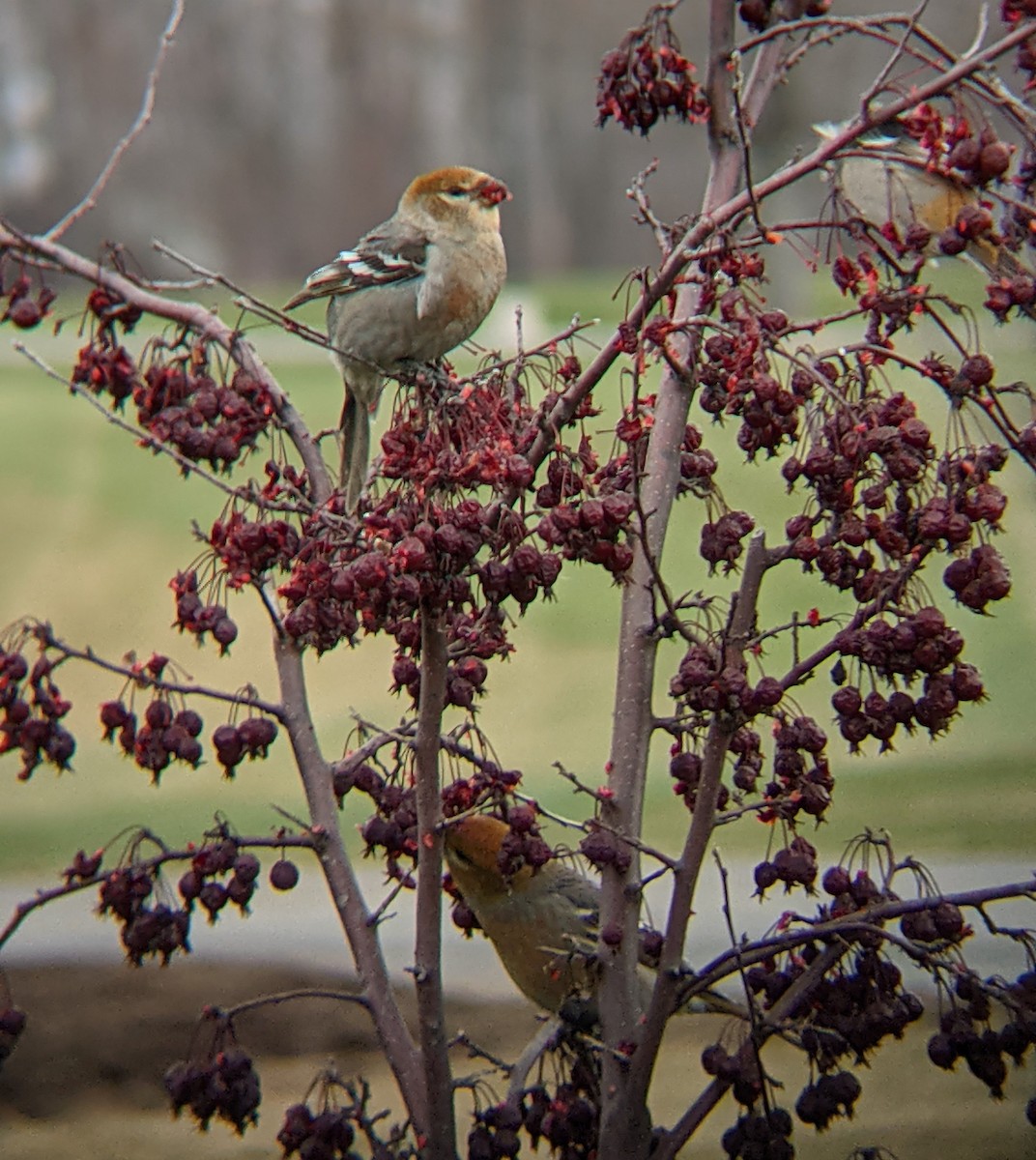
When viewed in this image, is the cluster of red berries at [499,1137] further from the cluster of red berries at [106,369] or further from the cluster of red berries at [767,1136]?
the cluster of red berries at [106,369]

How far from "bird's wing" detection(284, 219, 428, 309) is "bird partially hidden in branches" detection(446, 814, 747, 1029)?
0.91 m

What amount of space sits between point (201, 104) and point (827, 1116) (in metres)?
13.9

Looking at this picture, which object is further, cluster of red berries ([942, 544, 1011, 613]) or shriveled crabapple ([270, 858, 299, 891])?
shriveled crabapple ([270, 858, 299, 891])

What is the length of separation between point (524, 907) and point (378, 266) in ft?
3.40

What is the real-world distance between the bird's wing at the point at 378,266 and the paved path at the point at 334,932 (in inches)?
43.4

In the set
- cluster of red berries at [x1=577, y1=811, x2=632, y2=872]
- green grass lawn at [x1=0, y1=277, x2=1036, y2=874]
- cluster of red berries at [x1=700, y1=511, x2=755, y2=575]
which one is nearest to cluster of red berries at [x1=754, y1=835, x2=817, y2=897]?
cluster of red berries at [x1=577, y1=811, x2=632, y2=872]

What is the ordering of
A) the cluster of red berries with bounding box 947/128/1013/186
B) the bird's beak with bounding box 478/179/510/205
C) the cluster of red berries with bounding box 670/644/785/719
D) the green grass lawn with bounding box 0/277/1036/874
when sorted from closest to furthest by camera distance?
the cluster of red berries with bounding box 947/128/1013/186, the cluster of red berries with bounding box 670/644/785/719, the bird's beak with bounding box 478/179/510/205, the green grass lawn with bounding box 0/277/1036/874

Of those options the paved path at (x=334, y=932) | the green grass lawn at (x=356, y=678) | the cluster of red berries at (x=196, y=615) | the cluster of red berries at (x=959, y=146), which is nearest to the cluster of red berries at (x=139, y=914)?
the cluster of red berries at (x=196, y=615)

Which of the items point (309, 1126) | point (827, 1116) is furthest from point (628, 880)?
point (309, 1126)

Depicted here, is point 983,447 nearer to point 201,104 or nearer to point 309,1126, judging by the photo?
point 309,1126

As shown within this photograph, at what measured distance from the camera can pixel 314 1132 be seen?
151cm

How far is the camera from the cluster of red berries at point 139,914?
1.49 meters

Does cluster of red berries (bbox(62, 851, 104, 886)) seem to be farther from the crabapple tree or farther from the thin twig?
the thin twig

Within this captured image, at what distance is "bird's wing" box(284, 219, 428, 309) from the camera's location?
2.42m
